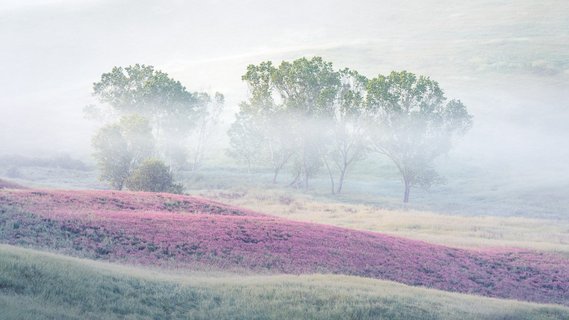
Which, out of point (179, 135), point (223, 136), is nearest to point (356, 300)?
point (179, 135)

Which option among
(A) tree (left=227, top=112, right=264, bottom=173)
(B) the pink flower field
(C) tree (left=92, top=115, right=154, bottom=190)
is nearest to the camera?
(B) the pink flower field

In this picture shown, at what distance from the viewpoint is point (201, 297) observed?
60.1ft

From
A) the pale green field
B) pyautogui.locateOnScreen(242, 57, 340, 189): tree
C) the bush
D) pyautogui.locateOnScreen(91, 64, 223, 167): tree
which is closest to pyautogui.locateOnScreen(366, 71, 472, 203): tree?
pyautogui.locateOnScreen(242, 57, 340, 189): tree

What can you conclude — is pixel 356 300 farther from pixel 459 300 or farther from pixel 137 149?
pixel 137 149

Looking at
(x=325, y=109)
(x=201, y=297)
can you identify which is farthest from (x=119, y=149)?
(x=201, y=297)

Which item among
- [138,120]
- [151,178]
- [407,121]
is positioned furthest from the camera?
[407,121]

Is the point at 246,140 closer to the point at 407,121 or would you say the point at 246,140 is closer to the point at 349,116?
the point at 349,116

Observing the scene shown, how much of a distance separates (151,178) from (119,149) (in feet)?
39.0

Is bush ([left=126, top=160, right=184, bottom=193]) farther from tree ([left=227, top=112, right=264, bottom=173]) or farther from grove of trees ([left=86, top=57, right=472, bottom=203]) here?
tree ([left=227, top=112, right=264, bottom=173])

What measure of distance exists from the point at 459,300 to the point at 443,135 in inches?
2540

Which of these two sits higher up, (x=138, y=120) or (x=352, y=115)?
(x=352, y=115)

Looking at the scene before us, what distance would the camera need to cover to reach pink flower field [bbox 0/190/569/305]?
79.5 ft

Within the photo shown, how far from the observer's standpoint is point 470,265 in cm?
2969

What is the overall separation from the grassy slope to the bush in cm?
2792
